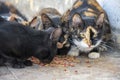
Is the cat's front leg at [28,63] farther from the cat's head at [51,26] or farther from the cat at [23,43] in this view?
the cat's head at [51,26]

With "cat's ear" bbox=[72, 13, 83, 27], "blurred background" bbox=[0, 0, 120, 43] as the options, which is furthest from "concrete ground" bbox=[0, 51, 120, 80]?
"blurred background" bbox=[0, 0, 120, 43]

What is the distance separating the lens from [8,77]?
136 inches

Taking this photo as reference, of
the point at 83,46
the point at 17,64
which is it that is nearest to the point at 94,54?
the point at 83,46

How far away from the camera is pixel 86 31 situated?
13.3 feet

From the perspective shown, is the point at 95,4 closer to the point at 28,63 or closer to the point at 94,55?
the point at 94,55

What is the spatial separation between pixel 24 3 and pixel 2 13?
1.05 meters

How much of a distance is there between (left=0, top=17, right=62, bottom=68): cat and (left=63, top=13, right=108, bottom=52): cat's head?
508 millimetres

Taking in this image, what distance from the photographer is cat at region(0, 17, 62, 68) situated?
3479 mm

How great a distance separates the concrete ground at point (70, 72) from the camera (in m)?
3.48

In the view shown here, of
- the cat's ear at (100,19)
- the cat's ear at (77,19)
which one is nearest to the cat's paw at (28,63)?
the cat's ear at (77,19)

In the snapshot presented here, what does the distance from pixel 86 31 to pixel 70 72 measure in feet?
2.00

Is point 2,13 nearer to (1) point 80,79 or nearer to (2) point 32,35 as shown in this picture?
(2) point 32,35

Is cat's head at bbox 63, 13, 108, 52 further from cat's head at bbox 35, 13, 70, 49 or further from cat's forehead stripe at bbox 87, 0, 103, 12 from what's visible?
cat's forehead stripe at bbox 87, 0, 103, 12

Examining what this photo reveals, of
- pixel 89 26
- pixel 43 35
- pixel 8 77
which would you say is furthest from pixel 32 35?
pixel 89 26
